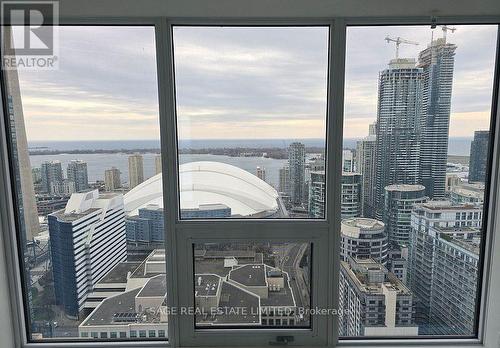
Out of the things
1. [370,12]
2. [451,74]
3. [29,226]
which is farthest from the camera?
[29,226]

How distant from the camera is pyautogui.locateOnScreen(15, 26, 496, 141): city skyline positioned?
169 cm

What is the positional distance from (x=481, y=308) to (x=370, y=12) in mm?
1932

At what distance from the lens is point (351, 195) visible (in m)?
1.78

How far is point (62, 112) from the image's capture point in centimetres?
174

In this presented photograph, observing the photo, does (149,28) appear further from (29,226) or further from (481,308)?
(481,308)

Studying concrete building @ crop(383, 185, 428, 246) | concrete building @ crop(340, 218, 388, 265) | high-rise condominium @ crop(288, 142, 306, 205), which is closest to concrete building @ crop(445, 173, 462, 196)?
concrete building @ crop(383, 185, 428, 246)

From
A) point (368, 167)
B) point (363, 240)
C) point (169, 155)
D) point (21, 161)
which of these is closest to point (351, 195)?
point (368, 167)

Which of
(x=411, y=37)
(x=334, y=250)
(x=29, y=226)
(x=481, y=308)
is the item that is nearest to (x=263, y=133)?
(x=334, y=250)

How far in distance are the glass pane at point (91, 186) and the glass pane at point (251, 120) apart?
0.70 feet

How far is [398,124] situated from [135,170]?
1.61m

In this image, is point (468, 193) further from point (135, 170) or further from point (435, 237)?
point (135, 170)

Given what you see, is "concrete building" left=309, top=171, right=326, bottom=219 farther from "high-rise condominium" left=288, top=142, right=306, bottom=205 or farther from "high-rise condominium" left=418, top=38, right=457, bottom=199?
"high-rise condominium" left=418, top=38, right=457, bottom=199

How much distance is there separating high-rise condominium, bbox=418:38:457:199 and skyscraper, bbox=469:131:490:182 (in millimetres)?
169

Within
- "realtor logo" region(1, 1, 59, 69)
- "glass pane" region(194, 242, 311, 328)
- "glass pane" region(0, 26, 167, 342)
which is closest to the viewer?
"realtor logo" region(1, 1, 59, 69)
